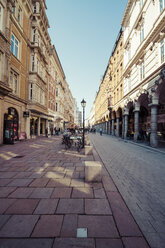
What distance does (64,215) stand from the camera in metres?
2.37

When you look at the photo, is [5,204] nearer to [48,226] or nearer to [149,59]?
[48,226]

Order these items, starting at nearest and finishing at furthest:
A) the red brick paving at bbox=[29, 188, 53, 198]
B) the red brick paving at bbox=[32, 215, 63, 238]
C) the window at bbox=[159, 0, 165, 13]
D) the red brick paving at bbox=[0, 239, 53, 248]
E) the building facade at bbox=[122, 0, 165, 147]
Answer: the red brick paving at bbox=[0, 239, 53, 248] → the red brick paving at bbox=[32, 215, 63, 238] → the red brick paving at bbox=[29, 188, 53, 198] → the window at bbox=[159, 0, 165, 13] → the building facade at bbox=[122, 0, 165, 147]

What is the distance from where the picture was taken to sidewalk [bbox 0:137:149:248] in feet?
5.97

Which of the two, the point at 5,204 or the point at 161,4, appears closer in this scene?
the point at 5,204

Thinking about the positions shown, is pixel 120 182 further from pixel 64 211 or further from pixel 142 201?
pixel 64 211

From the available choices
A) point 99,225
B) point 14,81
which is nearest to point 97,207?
point 99,225

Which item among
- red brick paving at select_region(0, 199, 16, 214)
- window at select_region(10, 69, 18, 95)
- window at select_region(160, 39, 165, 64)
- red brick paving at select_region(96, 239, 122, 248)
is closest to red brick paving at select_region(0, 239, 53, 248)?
red brick paving at select_region(96, 239, 122, 248)

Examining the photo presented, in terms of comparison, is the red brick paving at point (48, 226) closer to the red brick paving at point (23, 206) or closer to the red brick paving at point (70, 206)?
the red brick paving at point (70, 206)

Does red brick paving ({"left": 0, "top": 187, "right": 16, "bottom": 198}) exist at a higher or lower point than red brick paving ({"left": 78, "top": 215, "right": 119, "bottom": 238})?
lower

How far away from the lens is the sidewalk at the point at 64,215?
1.82 metres

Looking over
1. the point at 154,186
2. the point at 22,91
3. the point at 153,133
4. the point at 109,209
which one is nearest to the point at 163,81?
the point at 153,133

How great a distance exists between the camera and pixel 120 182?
3.93m

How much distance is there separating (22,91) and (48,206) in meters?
15.4

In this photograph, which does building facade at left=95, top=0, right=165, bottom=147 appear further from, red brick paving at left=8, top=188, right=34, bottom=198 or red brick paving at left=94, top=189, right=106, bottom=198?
red brick paving at left=8, top=188, right=34, bottom=198
